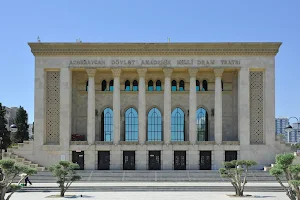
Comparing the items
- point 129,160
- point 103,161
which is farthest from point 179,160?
point 103,161

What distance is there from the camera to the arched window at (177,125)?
50.7m

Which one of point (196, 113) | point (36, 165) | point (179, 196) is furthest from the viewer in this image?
point (196, 113)

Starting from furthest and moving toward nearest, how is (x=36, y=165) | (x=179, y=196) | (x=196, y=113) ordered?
(x=196, y=113), (x=36, y=165), (x=179, y=196)

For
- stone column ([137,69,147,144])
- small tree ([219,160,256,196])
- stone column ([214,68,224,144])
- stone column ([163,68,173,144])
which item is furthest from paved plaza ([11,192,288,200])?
stone column ([163,68,173,144])

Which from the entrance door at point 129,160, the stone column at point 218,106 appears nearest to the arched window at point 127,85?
the entrance door at point 129,160

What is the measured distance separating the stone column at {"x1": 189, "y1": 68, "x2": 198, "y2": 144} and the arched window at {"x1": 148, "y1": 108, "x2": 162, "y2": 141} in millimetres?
4277

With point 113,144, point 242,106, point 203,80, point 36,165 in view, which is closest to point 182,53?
point 203,80

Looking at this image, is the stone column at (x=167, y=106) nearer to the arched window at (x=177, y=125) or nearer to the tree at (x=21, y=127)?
the arched window at (x=177, y=125)

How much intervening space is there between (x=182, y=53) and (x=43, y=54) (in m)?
13.3

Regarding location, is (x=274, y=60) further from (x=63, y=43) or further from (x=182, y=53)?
(x=63, y=43)

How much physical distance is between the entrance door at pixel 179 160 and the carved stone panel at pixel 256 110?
6.68 m

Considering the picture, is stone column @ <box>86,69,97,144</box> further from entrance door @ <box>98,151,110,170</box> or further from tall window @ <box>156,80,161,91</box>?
tall window @ <box>156,80,161,91</box>

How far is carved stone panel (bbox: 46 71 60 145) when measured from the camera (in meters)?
47.8

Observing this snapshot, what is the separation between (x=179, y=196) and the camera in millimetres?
31969
